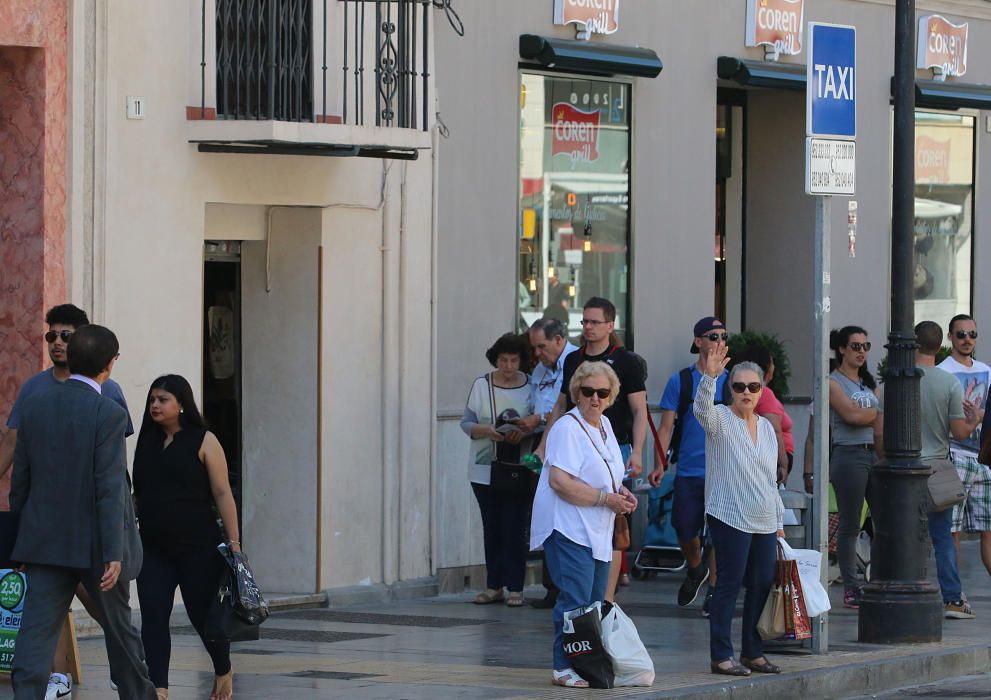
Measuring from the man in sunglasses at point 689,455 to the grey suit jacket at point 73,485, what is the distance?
17.1 feet

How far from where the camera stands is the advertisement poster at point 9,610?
9.40 metres

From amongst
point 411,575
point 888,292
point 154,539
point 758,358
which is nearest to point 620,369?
point 758,358

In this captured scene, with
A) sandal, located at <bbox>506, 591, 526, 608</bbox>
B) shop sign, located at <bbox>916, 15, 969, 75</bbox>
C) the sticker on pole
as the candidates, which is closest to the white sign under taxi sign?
the sticker on pole

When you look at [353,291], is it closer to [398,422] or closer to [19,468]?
[398,422]

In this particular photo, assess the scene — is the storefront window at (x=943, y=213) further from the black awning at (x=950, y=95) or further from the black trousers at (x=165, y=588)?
the black trousers at (x=165, y=588)

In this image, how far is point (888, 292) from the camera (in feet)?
60.2

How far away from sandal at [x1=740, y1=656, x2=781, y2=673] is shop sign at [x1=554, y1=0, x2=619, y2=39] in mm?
6634

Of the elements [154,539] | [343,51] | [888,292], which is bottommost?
[154,539]

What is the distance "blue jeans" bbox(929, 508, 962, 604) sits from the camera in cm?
1254

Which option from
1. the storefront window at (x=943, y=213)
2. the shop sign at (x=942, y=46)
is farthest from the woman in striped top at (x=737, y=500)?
the storefront window at (x=943, y=213)

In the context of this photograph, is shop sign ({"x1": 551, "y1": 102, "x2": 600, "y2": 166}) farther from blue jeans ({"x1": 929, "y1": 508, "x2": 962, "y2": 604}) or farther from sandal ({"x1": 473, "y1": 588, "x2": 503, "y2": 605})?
blue jeans ({"x1": 929, "y1": 508, "x2": 962, "y2": 604})

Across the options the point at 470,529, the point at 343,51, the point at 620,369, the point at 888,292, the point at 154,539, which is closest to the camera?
the point at 154,539

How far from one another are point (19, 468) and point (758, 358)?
22.1 ft

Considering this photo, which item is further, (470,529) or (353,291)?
(470,529)
